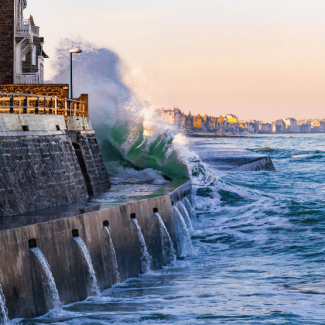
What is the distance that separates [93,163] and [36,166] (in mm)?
5137

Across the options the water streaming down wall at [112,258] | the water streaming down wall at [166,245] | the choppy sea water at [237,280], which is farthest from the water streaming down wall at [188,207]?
the water streaming down wall at [112,258]

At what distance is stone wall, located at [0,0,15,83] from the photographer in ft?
85.5

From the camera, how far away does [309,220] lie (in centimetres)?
1555

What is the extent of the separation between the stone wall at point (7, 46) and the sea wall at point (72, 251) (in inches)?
678

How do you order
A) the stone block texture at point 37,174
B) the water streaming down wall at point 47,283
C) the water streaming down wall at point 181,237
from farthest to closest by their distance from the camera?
1. the water streaming down wall at point 181,237
2. the stone block texture at point 37,174
3. the water streaming down wall at point 47,283

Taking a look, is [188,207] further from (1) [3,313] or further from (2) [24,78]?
(2) [24,78]

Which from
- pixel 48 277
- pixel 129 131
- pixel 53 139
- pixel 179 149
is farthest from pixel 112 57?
pixel 48 277

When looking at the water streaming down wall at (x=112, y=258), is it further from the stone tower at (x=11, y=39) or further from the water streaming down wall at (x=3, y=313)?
the stone tower at (x=11, y=39)

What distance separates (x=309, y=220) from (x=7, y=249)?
1074 cm

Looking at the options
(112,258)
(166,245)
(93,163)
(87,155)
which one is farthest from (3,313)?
(93,163)

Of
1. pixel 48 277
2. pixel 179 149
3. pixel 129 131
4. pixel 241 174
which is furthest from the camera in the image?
pixel 241 174

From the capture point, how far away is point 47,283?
7691mm

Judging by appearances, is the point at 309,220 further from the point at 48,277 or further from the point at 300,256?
the point at 48,277

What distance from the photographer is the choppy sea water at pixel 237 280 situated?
293 inches
